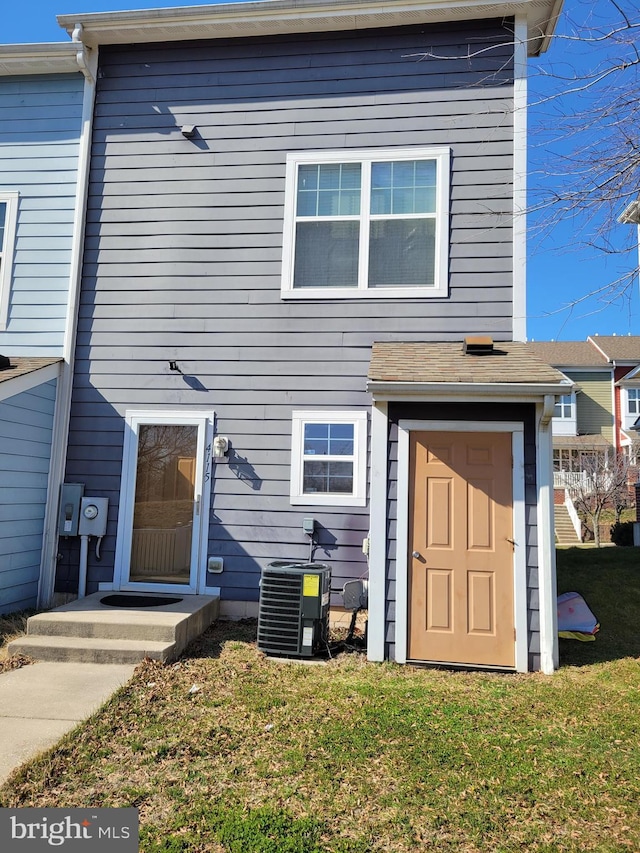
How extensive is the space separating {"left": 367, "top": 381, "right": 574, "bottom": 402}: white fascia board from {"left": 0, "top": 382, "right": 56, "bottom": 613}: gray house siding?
371cm

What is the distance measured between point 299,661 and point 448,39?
657 cm

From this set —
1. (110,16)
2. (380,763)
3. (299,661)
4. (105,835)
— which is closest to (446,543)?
(299,661)

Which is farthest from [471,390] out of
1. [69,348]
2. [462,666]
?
[69,348]

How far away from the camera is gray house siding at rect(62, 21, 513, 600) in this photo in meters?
6.14

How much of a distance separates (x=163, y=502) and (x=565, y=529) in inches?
584

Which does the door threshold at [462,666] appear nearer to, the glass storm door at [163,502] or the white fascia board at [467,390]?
the white fascia board at [467,390]

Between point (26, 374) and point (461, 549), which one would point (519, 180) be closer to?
point (461, 549)

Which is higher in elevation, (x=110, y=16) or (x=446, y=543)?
(x=110, y=16)

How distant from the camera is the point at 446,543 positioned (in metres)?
5.06

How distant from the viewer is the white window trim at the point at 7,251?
22.3 feet

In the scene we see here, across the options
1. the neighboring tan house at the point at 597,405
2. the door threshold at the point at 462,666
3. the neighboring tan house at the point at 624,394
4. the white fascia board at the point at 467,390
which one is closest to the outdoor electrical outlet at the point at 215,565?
the door threshold at the point at 462,666

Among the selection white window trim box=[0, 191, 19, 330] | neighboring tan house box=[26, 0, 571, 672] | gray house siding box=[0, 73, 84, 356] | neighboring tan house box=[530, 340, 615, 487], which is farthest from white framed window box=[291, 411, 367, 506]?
neighboring tan house box=[530, 340, 615, 487]

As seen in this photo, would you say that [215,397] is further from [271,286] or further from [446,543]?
[446,543]

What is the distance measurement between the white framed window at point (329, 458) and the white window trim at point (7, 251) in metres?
3.73
